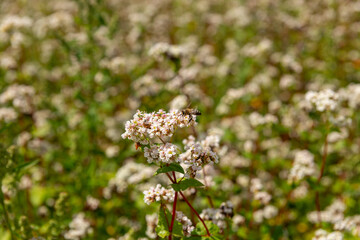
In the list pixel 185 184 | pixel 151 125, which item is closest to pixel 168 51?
pixel 151 125

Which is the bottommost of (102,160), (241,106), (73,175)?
(73,175)

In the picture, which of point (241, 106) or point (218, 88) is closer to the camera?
point (241, 106)

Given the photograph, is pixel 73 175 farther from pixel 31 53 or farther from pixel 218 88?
pixel 31 53

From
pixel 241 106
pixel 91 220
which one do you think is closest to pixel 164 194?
pixel 91 220

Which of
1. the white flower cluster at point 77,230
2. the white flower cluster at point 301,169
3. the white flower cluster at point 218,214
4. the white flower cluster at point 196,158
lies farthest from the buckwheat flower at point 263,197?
the white flower cluster at point 77,230

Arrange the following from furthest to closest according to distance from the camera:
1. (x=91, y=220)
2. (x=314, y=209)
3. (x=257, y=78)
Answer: (x=257, y=78)
(x=314, y=209)
(x=91, y=220)

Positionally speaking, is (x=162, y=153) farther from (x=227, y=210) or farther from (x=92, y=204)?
(x=92, y=204)

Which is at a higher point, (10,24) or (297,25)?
(297,25)

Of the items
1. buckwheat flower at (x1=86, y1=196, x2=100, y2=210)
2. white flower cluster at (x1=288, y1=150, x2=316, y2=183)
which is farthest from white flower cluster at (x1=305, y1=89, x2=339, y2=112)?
buckwheat flower at (x1=86, y1=196, x2=100, y2=210)

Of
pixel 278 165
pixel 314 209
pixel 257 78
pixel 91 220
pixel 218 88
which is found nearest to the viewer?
pixel 91 220
